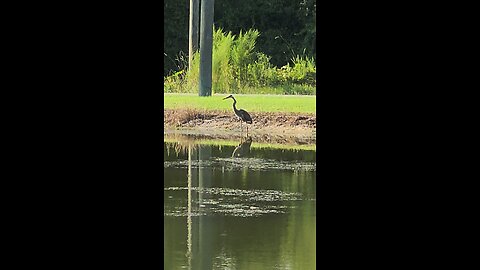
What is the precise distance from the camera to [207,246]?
4.64m

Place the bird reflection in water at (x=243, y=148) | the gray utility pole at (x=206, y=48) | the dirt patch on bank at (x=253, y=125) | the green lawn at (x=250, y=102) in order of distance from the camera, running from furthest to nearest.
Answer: the gray utility pole at (x=206, y=48), the green lawn at (x=250, y=102), the dirt patch on bank at (x=253, y=125), the bird reflection in water at (x=243, y=148)

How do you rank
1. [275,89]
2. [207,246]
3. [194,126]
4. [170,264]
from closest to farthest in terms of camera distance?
[170,264] < [207,246] < [194,126] < [275,89]

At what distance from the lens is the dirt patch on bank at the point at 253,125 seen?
8602mm

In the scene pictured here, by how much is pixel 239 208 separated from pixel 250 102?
4.11m

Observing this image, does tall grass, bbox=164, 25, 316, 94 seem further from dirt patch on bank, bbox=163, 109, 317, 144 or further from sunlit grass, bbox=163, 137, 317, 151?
sunlit grass, bbox=163, 137, 317, 151

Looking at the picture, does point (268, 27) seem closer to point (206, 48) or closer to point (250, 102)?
point (206, 48)

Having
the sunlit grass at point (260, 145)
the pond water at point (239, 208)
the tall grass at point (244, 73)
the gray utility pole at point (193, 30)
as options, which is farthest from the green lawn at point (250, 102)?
the pond water at point (239, 208)

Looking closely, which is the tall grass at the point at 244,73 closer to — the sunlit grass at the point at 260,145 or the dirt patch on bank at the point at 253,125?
the dirt patch on bank at the point at 253,125

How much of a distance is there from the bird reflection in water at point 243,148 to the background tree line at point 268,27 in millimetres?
1975

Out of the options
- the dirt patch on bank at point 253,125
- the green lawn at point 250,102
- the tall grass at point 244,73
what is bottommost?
the dirt patch on bank at point 253,125
